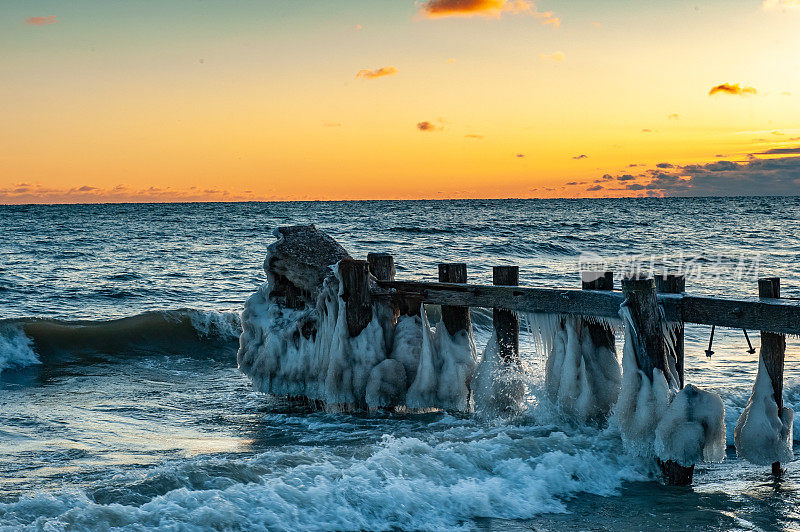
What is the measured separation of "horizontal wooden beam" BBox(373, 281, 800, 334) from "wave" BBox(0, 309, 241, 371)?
22.8ft

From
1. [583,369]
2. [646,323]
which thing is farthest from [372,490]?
[646,323]

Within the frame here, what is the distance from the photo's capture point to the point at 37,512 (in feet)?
18.2

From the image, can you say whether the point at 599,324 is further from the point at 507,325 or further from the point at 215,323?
the point at 215,323

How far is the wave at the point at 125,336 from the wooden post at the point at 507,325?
7.62 m

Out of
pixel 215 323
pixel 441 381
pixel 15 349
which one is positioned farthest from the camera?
pixel 215 323

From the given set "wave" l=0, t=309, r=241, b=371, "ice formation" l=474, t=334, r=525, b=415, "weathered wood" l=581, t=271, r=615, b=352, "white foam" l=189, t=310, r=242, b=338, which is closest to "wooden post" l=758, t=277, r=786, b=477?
"weathered wood" l=581, t=271, r=615, b=352

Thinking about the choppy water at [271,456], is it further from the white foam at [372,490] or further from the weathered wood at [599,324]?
the weathered wood at [599,324]

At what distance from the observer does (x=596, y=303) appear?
7.33 m

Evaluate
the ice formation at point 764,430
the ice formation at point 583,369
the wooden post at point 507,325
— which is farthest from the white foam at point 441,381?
the ice formation at point 764,430

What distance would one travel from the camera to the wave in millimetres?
14031

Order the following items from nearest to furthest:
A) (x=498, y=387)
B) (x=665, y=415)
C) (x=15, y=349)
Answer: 1. (x=665, y=415)
2. (x=498, y=387)
3. (x=15, y=349)

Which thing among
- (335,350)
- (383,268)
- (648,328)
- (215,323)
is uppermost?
(383,268)

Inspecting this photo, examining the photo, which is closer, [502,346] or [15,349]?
[502,346]

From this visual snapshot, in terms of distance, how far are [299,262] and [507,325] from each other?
286cm
